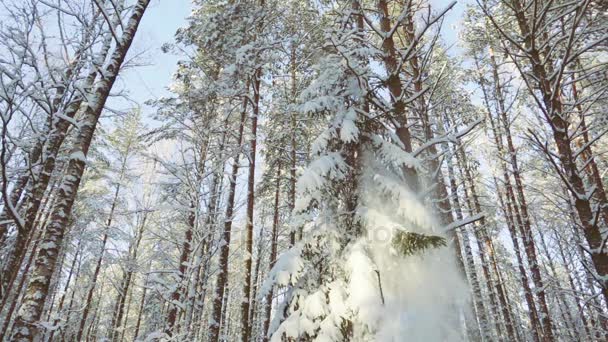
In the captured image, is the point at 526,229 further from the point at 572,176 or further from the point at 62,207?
the point at 62,207

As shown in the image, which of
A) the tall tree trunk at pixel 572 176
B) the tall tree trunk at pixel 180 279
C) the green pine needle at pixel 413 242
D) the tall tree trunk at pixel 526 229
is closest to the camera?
the tall tree trunk at pixel 572 176

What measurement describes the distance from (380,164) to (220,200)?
4514mm

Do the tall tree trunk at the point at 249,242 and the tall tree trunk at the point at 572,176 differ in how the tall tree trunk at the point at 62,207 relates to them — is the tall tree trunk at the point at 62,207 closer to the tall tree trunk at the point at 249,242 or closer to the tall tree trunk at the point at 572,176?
the tall tree trunk at the point at 249,242

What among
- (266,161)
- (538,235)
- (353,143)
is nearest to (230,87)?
(266,161)

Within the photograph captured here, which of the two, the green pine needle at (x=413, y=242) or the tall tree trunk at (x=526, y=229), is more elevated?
the tall tree trunk at (x=526, y=229)

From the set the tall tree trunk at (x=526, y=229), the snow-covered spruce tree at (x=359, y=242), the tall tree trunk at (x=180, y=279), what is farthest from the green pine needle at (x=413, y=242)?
the tall tree trunk at (x=526, y=229)

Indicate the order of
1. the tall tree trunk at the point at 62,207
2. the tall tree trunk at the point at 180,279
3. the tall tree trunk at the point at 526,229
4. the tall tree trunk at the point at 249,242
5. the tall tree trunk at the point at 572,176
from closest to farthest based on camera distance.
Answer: the tall tree trunk at the point at 572,176 → the tall tree trunk at the point at 62,207 → the tall tree trunk at the point at 180,279 → the tall tree trunk at the point at 249,242 → the tall tree trunk at the point at 526,229

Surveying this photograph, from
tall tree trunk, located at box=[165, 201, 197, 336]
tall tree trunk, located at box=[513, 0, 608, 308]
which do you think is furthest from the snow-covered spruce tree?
tall tree trunk, located at box=[165, 201, 197, 336]

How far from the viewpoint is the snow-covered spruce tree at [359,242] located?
3.90 metres

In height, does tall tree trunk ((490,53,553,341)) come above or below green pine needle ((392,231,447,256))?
above

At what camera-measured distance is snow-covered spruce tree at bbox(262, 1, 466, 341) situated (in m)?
3.90

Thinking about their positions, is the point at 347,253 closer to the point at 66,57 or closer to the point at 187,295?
the point at 187,295

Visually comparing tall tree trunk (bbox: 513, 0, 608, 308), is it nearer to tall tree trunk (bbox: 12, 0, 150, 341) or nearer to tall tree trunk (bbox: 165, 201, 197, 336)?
tall tree trunk (bbox: 165, 201, 197, 336)

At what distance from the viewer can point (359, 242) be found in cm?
446
